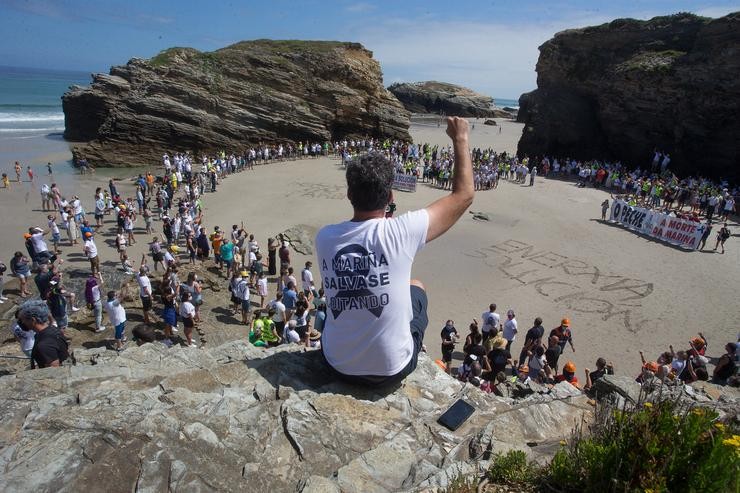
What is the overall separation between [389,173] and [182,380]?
2779 mm

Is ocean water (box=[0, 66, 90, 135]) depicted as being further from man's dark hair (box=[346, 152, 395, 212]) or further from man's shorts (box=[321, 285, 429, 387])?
man's dark hair (box=[346, 152, 395, 212])

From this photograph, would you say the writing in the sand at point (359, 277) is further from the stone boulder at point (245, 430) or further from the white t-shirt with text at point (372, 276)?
the stone boulder at point (245, 430)

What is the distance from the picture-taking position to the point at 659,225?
72.1ft

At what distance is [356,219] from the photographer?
331 centimetres

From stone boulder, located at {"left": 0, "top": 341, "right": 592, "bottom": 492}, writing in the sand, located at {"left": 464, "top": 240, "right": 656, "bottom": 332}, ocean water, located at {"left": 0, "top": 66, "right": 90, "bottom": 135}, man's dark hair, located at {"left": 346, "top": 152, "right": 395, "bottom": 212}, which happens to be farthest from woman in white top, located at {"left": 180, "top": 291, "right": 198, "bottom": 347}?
ocean water, located at {"left": 0, "top": 66, "right": 90, "bottom": 135}

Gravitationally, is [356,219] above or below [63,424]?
above

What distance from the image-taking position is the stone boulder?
274 centimetres

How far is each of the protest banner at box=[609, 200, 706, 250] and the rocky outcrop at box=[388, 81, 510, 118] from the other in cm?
7486

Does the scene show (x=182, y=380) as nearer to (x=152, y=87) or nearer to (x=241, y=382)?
(x=241, y=382)

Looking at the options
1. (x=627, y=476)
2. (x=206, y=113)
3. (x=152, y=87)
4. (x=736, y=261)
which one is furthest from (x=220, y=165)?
(x=627, y=476)

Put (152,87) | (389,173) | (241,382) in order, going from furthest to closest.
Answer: (152,87) < (241,382) < (389,173)

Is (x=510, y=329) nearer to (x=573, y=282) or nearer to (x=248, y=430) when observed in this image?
(x=573, y=282)

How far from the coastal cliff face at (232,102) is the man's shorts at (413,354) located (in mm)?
38730

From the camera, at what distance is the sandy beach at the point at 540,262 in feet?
46.5
